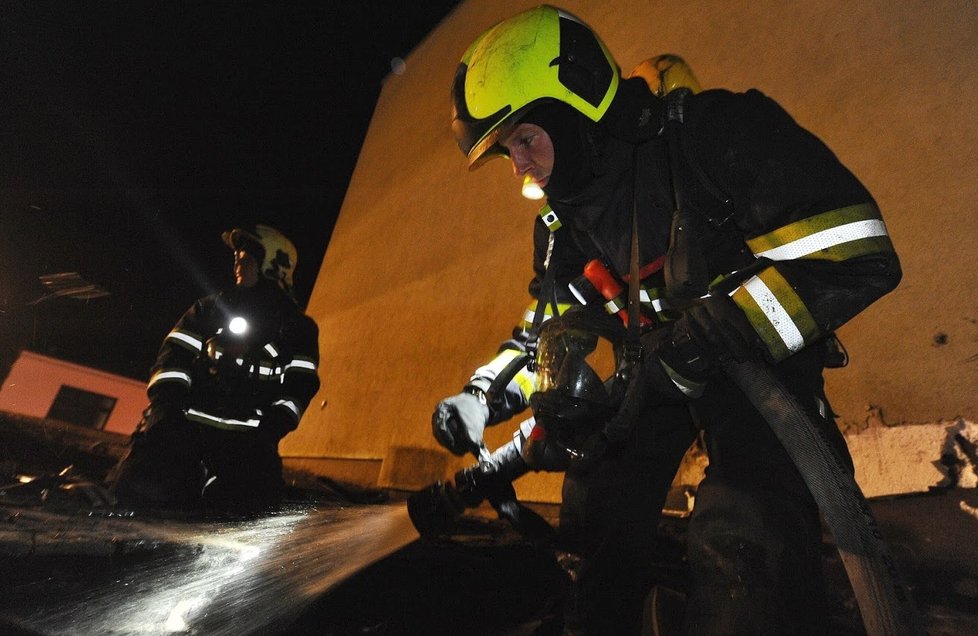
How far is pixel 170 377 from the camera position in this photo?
3385 millimetres

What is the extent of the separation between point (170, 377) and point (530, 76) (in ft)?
10.6

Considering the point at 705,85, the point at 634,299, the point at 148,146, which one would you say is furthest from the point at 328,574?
the point at 148,146

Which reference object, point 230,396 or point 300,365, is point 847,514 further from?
point 230,396

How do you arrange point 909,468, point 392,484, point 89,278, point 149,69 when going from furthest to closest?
point 89,278 → point 149,69 → point 392,484 → point 909,468

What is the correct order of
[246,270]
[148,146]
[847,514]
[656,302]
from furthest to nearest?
[148,146] → [246,270] → [656,302] → [847,514]

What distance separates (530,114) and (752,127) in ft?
2.49

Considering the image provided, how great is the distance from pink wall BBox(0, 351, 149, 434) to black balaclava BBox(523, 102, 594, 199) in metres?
21.7

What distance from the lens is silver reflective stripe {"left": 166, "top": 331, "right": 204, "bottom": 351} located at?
3609mm

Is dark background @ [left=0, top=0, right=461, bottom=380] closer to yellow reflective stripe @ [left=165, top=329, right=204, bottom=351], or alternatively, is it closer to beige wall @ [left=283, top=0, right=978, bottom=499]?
beige wall @ [left=283, top=0, right=978, bottom=499]

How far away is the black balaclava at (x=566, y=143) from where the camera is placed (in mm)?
1712

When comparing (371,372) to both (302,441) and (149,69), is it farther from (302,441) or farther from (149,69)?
(149,69)

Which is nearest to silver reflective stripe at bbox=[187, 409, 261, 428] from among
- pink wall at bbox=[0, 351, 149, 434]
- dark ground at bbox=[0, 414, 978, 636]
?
dark ground at bbox=[0, 414, 978, 636]

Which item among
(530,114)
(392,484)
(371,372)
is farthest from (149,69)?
(530,114)

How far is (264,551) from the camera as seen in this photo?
190 cm
